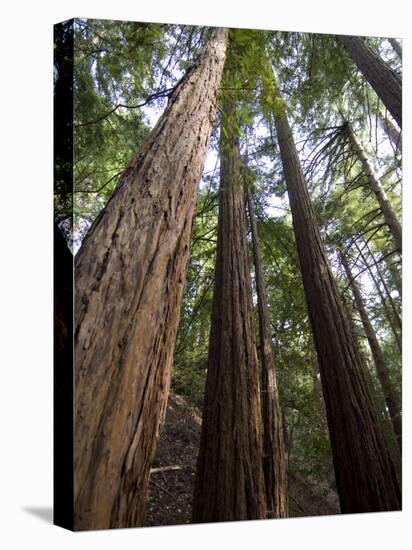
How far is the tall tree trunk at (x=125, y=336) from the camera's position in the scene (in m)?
1.82

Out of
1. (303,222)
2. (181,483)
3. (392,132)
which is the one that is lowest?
(181,483)

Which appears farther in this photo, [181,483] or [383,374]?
[383,374]

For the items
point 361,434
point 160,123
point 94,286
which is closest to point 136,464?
point 94,286

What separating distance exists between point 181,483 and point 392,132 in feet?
8.65

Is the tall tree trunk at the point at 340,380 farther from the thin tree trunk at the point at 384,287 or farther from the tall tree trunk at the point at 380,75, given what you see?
the tall tree trunk at the point at 380,75

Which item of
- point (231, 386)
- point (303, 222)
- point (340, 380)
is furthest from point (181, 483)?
point (303, 222)

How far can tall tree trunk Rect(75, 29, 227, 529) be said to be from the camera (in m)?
1.82

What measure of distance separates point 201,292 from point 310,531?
1510 mm

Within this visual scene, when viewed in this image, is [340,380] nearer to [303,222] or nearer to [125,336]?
[303,222]

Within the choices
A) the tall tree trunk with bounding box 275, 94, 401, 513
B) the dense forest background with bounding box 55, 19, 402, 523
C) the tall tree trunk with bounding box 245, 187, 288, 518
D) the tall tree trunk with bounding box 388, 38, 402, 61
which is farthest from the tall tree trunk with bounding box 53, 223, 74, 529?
the tall tree trunk with bounding box 388, 38, 402, 61

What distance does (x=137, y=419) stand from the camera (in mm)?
1847

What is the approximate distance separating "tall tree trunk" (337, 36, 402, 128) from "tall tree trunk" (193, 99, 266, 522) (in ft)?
3.40

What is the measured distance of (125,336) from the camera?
183cm

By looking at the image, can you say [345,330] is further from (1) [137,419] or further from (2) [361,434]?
(1) [137,419]
